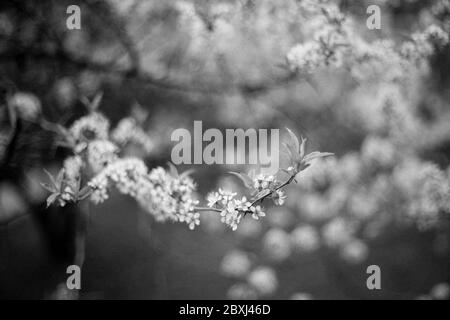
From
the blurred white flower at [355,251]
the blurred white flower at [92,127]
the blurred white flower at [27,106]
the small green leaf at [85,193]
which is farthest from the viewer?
the blurred white flower at [355,251]

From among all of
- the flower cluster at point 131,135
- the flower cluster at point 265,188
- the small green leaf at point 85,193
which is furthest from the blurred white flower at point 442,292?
the small green leaf at point 85,193

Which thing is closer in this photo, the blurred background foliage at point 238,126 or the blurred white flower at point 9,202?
the blurred background foliage at point 238,126

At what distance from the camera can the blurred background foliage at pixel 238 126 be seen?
5.10 ft

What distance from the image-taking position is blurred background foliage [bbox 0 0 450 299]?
1.55 metres

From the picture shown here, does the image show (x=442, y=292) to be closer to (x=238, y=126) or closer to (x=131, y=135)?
(x=238, y=126)

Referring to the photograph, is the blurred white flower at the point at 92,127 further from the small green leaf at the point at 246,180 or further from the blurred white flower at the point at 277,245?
the blurred white flower at the point at 277,245

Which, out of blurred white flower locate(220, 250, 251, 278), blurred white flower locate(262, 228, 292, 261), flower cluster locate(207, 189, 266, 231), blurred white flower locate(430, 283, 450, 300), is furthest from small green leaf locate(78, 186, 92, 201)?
blurred white flower locate(430, 283, 450, 300)

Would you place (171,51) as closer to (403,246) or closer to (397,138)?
(397,138)

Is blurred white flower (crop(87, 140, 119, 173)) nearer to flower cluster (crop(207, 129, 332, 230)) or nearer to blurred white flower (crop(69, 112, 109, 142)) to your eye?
blurred white flower (crop(69, 112, 109, 142))

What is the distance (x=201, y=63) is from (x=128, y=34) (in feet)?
1.15

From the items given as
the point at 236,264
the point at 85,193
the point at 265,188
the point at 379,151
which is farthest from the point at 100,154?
the point at 379,151

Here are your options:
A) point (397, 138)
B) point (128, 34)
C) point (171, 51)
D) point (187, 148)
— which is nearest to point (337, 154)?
point (397, 138)

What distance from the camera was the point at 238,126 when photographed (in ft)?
5.55

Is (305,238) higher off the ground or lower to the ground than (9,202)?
lower
